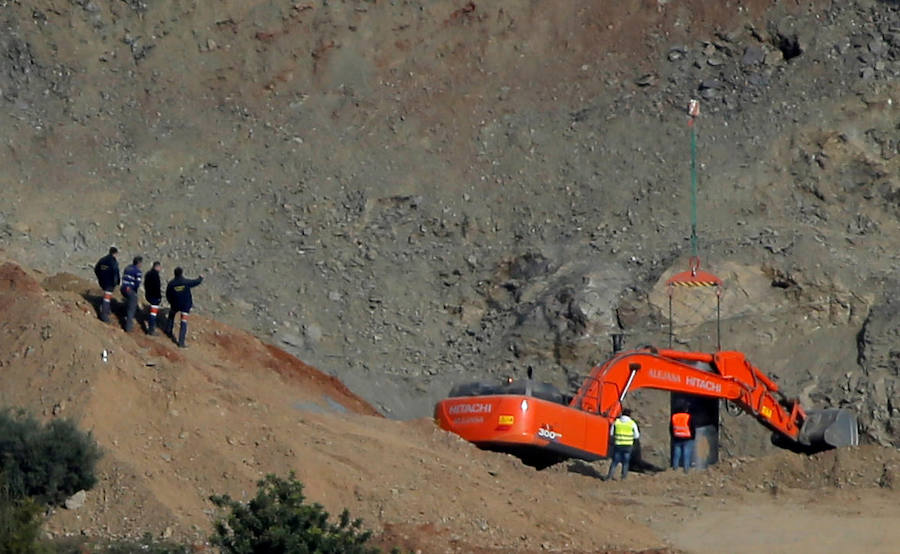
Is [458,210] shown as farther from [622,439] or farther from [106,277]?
[622,439]

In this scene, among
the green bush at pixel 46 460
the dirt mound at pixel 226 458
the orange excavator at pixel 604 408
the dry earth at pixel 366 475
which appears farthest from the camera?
the orange excavator at pixel 604 408

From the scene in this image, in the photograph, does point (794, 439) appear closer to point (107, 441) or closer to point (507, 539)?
point (507, 539)

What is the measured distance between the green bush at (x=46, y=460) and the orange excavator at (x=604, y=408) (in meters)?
5.50

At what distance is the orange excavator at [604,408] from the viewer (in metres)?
21.8

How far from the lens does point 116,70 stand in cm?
3744

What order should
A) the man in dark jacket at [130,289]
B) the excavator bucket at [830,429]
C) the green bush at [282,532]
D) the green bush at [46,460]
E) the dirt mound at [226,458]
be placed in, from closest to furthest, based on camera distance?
the green bush at [282,532] → the green bush at [46,460] → the dirt mound at [226,458] → the excavator bucket at [830,429] → the man in dark jacket at [130,289]

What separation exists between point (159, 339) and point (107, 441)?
5.09 m

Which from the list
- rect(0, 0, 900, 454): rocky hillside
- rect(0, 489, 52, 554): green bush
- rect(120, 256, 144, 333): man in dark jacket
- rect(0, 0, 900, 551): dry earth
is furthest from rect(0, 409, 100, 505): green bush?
rect(0, 0, 900, 454): rocky hillside

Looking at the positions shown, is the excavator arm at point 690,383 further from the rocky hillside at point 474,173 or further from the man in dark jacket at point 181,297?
the man in dark jacket at point 181,297

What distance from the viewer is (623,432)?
74.9ft

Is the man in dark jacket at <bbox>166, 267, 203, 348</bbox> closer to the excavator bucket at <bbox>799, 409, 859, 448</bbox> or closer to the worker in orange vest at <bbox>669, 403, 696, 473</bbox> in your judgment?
the worker in orange vest at <bbox>669, 403, 696, 473</bbox>

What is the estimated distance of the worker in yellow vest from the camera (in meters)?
22.8

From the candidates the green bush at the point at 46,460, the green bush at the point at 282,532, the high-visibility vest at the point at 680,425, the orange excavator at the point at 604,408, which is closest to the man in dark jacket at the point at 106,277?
the orange excavator at the point at 604,408

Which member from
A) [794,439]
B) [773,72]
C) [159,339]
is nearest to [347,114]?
[773,72]
